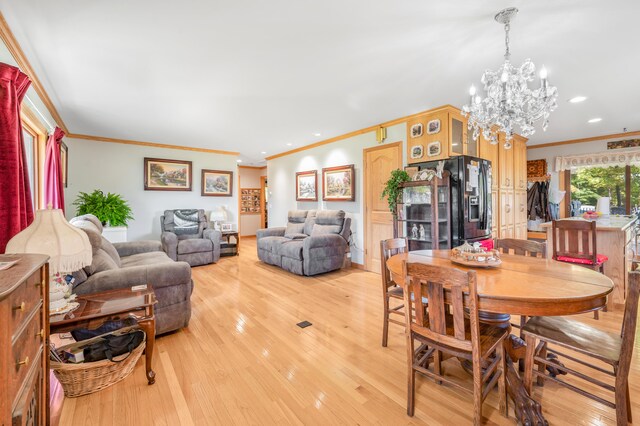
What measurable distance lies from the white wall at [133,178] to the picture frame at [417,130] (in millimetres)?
4601

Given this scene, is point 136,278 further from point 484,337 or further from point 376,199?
point 376,199

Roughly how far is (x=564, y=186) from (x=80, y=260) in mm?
8327

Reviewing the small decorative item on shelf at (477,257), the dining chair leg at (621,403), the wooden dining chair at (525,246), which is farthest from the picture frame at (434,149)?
the dining chair leg at (621,403)

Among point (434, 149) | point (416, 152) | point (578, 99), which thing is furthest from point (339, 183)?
point (578, 99)

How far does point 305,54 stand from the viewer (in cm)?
254

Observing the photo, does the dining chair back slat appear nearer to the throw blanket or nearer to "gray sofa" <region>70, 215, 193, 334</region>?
"gray sofa" <region>70, 215, 193, 334</region>

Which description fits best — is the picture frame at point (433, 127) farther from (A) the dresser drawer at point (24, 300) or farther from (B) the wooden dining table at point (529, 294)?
(A) the dresser drawer at point (24, 300)

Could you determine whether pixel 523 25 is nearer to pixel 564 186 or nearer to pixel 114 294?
pixel 114 294

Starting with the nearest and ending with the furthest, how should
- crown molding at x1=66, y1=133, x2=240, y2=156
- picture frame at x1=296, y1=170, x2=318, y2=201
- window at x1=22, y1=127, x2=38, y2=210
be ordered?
window at x1=22, y1=127, x2=38, y2=210, crown molding at x1=66, y1=133, x2=240, y2=156, picture frame at x1=296, y1=170, x2=318, y2=201

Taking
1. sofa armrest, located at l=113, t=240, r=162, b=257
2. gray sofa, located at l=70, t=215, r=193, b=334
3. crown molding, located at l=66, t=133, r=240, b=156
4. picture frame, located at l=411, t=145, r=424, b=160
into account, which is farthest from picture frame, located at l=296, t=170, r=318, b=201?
gray sofa, located at l=70, t=215, r=193, b=334

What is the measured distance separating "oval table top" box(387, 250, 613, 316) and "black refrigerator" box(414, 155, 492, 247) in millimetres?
1743

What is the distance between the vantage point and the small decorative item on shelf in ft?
6.22

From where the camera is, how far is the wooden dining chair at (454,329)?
1.40 m

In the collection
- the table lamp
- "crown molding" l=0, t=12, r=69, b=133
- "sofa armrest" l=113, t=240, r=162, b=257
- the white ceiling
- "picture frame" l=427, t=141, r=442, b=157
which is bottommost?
"sofa armrest" l=113, t=240, r=162, b=257
